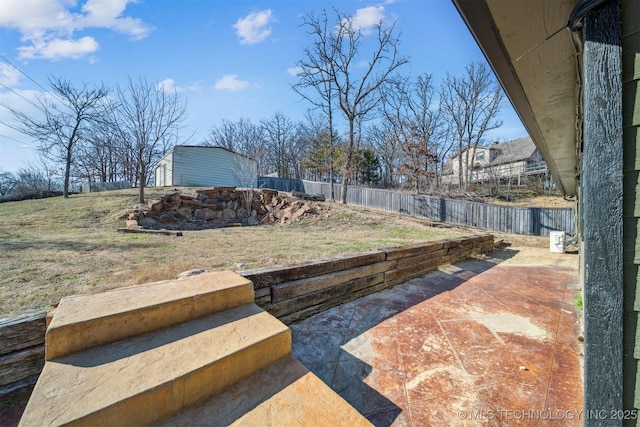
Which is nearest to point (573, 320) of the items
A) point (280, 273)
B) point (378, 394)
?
point (378, 394)

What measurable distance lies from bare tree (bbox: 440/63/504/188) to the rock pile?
52.3ft

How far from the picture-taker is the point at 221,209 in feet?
41.4

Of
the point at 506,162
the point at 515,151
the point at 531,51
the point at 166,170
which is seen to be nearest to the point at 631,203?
the point at 531,51

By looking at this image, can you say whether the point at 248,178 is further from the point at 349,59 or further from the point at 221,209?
the point at 349,59

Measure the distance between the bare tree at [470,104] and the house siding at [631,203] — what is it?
22340 millimetres

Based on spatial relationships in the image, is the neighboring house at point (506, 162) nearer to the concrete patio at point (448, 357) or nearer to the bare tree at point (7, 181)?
the concrete patio at point (448, 357)

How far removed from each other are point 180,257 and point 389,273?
327cm

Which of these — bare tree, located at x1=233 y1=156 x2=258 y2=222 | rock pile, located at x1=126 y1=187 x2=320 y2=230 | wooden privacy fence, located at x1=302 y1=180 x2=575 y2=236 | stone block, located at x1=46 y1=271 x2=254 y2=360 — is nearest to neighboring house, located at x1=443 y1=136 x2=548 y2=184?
wooden privacy fence, located at x1=302 y1=180 x2=575 y2=236

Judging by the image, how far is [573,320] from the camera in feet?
8.34

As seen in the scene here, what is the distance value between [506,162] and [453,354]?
28.4 metres

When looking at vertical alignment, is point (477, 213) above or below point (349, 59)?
below

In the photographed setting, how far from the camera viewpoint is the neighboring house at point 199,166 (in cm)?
1834

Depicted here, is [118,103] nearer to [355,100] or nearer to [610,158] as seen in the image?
[355,100]

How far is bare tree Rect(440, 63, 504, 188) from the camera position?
66.2 feet
